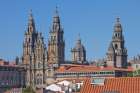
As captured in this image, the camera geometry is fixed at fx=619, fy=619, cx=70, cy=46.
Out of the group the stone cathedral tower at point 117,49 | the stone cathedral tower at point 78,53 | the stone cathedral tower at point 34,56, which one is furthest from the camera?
the stone cathedral tower at point 78,53

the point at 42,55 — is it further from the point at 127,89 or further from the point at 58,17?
the point at 127,89

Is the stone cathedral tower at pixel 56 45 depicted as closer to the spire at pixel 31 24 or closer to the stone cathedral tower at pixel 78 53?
the spire at pixel 31 24

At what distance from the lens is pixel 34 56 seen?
132875 mm

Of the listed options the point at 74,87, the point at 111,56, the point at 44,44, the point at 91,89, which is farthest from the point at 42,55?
the point at 91,89

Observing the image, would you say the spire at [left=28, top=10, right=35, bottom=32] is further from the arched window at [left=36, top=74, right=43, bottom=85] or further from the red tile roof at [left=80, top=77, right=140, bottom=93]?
the red tile roof at [left=80, top=77, right=140, bottom=93]

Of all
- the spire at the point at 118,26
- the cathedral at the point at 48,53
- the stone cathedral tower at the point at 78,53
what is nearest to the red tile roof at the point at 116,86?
the cathedral at the point at 48,53

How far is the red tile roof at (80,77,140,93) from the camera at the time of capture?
88.6 feet

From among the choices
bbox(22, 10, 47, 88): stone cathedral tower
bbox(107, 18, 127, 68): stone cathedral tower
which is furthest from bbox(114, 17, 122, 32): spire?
bbox(22, 10, 47, 88): stone cathedral tower

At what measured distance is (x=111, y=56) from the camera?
136 m

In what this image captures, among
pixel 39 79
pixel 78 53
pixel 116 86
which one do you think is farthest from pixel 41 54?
pixel 116 86

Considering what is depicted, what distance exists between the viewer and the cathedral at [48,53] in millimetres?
130375

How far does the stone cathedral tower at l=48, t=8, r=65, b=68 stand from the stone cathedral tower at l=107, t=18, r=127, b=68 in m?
10.9

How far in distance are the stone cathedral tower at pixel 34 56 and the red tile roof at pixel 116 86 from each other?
329ft

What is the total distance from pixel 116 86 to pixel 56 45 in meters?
104
